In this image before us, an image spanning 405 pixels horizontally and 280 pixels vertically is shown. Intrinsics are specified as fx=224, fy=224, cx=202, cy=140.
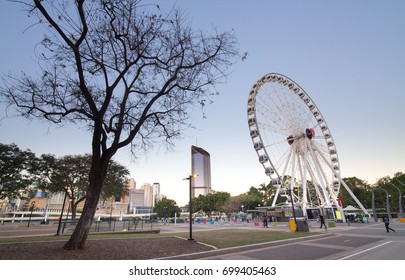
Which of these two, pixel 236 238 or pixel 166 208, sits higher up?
pixel 166 208

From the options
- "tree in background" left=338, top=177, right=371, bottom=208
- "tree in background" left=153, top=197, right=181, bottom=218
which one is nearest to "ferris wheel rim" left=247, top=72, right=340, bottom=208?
"tree in background" left=338, top=177, right=371, bottom=208

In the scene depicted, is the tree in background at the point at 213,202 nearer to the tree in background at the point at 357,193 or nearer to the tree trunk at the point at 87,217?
the tree in background at the point at 357,193

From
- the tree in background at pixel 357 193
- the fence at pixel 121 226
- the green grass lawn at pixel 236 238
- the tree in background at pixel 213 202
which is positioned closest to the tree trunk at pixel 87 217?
the green grass lawn at pixel 236 238

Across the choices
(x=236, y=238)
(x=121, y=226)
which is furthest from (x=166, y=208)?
(x=236, y=238)

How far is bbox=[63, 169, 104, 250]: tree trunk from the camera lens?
9539mm

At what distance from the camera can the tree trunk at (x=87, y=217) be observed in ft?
31.3

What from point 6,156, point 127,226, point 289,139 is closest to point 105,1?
point 127,226

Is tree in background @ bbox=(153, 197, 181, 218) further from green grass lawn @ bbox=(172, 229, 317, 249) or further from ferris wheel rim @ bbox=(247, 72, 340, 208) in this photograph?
green grass lawn @ bbox=(172, 229, 317, 249)

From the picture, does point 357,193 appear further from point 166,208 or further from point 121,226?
point 121,226

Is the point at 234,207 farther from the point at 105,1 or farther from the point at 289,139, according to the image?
the point at 105,1

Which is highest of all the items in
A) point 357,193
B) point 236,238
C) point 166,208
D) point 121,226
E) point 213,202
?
point 357,193

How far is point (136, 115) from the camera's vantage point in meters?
15.0

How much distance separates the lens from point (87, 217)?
9.91m

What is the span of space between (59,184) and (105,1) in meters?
31.6
